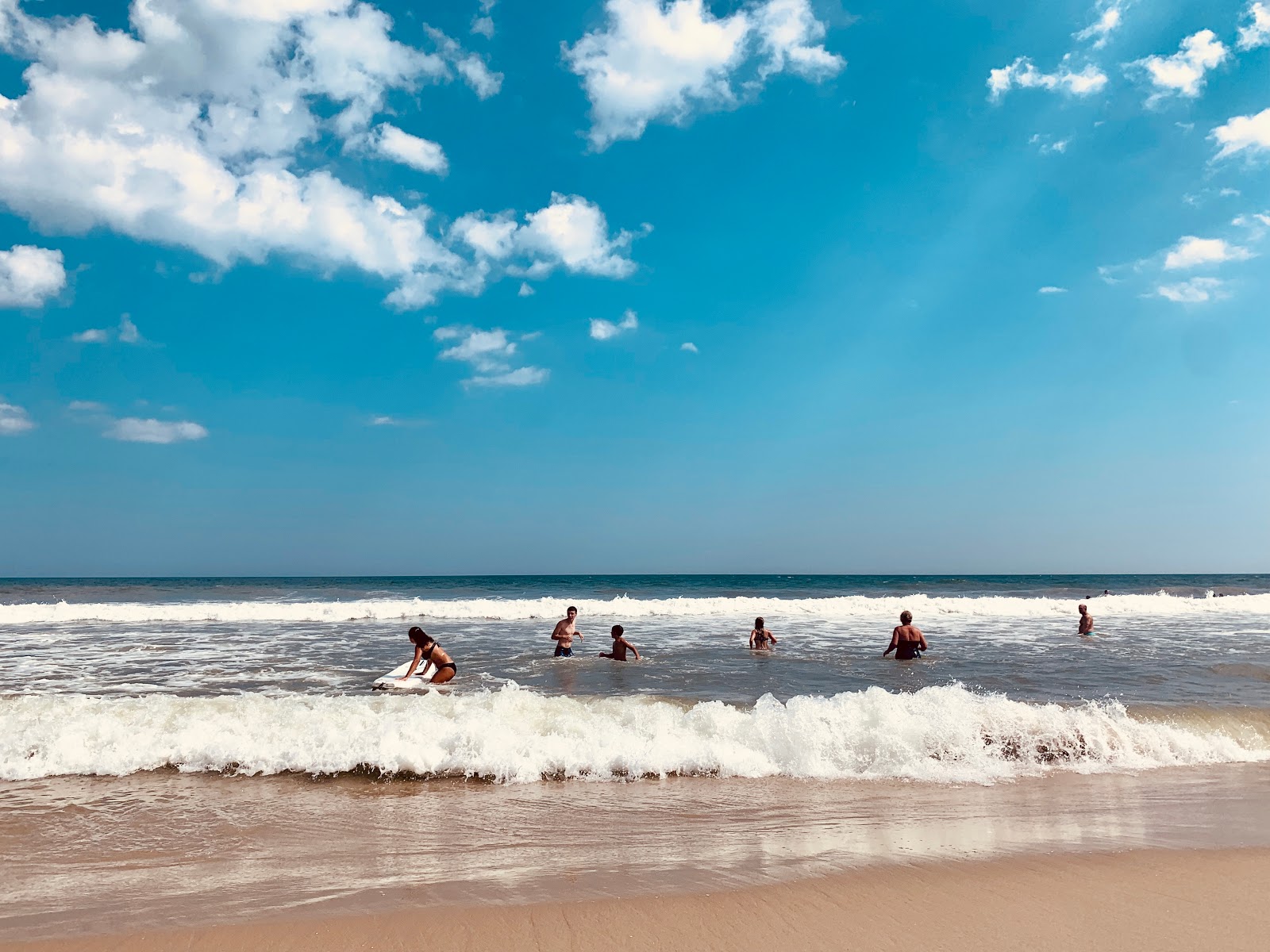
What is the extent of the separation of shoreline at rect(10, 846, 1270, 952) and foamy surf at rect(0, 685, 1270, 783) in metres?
2.55

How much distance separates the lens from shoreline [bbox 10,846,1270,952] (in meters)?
4.02

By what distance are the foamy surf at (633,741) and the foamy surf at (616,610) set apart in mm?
18613

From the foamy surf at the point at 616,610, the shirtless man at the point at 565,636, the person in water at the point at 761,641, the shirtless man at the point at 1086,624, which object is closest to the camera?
the shirtless man at the point at 565,636

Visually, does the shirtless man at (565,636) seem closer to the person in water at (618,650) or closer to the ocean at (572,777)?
the person in water at (618,650)

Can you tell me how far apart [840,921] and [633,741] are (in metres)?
3.70

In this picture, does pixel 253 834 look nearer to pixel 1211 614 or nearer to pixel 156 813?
pixel 156 813

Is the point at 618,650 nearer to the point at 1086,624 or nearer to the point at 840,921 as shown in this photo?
the point at 840,921

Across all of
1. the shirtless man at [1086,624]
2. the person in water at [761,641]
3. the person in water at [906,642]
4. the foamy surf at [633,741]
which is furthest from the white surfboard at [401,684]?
the shirtless man at [1086,624]

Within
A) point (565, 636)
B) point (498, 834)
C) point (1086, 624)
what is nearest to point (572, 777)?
point (498, 834)

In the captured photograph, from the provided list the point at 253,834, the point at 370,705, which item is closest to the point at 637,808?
the point at 253,834

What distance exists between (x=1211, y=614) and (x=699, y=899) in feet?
110

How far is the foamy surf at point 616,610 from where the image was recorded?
89.8 ft

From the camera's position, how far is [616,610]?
2986 cm

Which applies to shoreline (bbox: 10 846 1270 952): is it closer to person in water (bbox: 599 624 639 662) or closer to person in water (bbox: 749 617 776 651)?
person in water (bbox: 599 624 639 662)
